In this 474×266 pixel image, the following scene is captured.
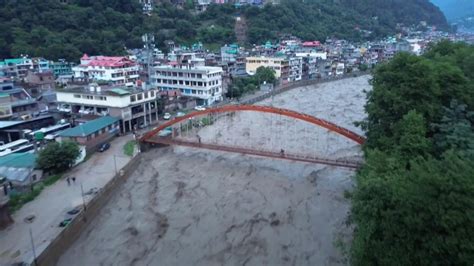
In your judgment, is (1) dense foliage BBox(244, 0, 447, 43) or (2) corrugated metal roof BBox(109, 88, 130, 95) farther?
(1) dense foliage BBox(244, 0, 447, 43)

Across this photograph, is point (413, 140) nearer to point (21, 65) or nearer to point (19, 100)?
point (19, 100)

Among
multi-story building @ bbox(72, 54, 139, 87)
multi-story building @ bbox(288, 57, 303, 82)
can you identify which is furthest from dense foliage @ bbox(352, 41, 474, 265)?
multi-story building @ bbox(288, 57, 303, 82)

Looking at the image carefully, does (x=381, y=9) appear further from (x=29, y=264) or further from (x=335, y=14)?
(x=29, y=264)

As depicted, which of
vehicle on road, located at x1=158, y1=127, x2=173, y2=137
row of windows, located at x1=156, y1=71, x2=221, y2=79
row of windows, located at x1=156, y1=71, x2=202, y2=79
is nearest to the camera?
vehicle on road, located at x1=158, y1=127, x2=173, y2=137

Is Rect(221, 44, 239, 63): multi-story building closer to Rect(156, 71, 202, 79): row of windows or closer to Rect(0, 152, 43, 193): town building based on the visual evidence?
Rect(156, 71, 202, 79): row of windows

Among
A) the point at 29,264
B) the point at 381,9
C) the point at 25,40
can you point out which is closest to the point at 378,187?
the point at 29,264

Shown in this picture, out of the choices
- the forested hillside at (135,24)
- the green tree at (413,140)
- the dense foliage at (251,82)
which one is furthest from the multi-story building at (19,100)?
the green tree at (413,140)
